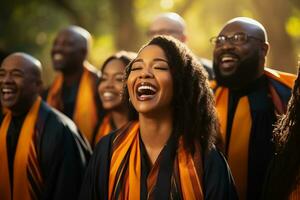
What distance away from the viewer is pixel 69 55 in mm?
8383

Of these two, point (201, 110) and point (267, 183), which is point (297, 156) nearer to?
point (267, 183)

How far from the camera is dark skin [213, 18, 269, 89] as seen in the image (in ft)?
19.6

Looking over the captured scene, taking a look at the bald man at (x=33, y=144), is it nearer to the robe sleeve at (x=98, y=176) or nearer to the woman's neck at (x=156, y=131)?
the robe sleeve at (x=98, y=176)

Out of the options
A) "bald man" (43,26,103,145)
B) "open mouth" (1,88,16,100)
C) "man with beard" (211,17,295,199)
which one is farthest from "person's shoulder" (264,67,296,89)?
"bald man" (43,26,103,145)

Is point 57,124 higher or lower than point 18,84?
lower

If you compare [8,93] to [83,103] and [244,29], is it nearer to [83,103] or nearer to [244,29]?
[83,103]

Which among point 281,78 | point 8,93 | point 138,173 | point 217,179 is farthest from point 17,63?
point 217,179

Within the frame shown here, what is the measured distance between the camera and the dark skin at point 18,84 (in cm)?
620

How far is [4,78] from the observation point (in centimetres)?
621

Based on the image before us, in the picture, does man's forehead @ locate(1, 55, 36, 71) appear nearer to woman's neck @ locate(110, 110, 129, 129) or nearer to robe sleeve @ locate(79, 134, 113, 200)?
woman's neck @ locate(110, 110, 129, 129)

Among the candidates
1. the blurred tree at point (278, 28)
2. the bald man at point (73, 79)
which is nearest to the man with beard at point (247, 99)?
the bald man at point (73, 79)

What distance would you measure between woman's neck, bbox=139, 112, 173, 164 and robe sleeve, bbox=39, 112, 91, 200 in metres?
1.56

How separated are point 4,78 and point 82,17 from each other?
10322mm

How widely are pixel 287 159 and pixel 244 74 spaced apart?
71.4 inches
